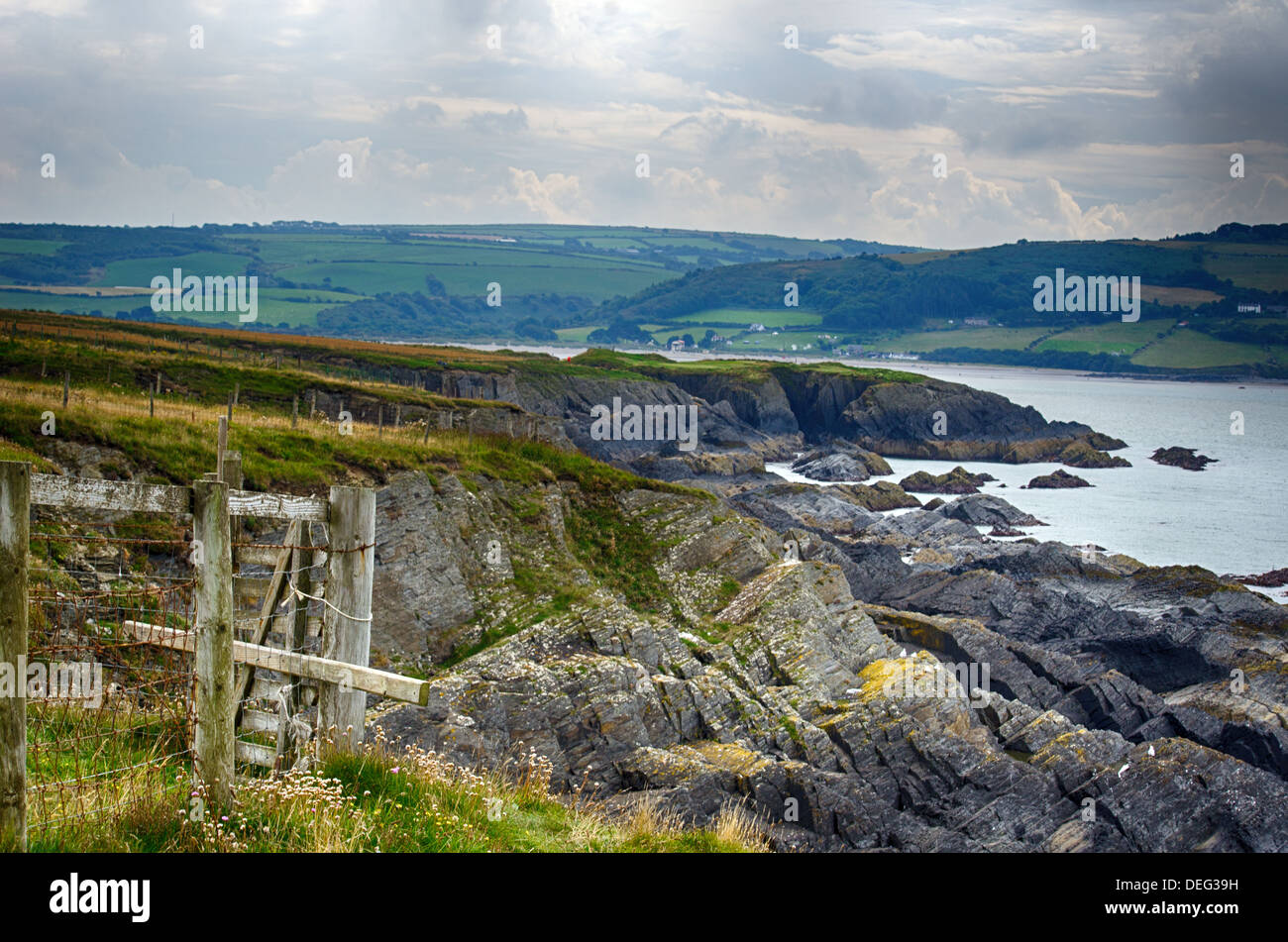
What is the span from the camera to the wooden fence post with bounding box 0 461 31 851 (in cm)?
629

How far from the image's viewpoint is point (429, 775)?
934 cm

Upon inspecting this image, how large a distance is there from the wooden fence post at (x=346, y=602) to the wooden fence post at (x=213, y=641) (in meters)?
1.80

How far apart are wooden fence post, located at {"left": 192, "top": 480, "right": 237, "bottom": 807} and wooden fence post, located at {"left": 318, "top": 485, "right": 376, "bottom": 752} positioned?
1803mm

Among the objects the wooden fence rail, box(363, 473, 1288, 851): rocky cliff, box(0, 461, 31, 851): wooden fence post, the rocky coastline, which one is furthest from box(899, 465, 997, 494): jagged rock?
box(0, 461, 31, 851): wooden fence post

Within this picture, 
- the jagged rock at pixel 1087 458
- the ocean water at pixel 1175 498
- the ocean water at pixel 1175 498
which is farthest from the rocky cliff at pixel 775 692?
the jagged rock at pixel 1087 458

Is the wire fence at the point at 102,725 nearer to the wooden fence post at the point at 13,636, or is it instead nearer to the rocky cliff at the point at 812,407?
the wooden fence post at the point at 13,636

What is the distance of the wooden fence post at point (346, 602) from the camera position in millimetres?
9547

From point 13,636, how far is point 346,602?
355 centimetres

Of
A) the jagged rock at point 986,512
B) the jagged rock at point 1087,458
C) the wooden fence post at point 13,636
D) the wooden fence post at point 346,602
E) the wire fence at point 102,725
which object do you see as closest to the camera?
the wooden fence post at point 13,636

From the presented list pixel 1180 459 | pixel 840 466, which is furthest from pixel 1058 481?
pixel 1180 459

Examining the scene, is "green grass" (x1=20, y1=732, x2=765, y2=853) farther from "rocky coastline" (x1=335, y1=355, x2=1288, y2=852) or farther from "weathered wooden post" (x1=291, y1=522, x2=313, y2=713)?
"rocky coastline" (x1=335, y1=355, x2=1288, y2=852)

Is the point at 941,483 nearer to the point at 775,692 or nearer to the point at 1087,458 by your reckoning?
the point at 1087,458
